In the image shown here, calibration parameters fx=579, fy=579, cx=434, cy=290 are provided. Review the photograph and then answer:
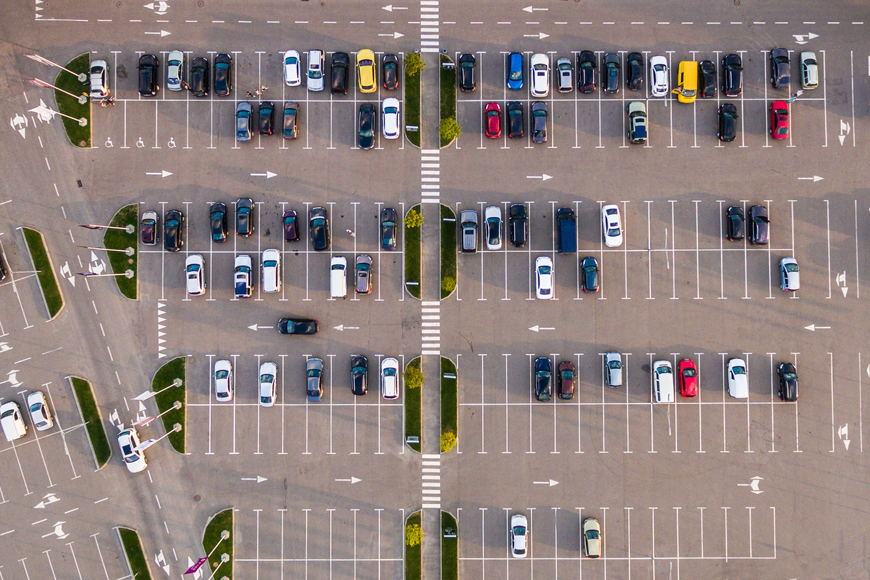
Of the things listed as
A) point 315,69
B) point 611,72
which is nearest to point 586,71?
point 611,72

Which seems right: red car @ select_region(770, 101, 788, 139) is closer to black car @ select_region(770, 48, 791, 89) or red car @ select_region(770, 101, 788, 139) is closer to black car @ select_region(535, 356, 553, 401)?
black car @ select_region(770, 48, 791, 89)

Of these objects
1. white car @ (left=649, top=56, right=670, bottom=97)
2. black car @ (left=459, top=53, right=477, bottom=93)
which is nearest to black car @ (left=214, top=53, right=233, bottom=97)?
black car @ (left=459, top=53, right=477, bottom=93)

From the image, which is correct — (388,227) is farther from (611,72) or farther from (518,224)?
(611,72)

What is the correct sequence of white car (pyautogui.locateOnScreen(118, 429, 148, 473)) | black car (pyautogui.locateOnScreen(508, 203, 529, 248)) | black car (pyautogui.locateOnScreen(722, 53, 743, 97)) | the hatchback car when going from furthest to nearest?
1. black car (pyautogui.locateOnScreen(722, 53, 743, 97))
2. black car (pyautogui.locateOnScreen(508, 203, 529, 248))
3. white car (pyautogui.locateOnScreen(118, 429, 148, 473))
4. the hatchback car

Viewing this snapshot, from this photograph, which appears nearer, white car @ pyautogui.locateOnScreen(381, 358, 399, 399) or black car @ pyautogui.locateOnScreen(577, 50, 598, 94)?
white car @ pyautogui.locateOnScreen(381, 358, 399, 399)

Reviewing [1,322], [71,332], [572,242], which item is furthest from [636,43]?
[1,322]

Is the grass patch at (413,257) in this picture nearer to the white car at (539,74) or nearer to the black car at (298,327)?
the black car at (298,327)

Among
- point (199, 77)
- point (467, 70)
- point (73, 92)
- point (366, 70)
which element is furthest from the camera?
point (73, 92)
